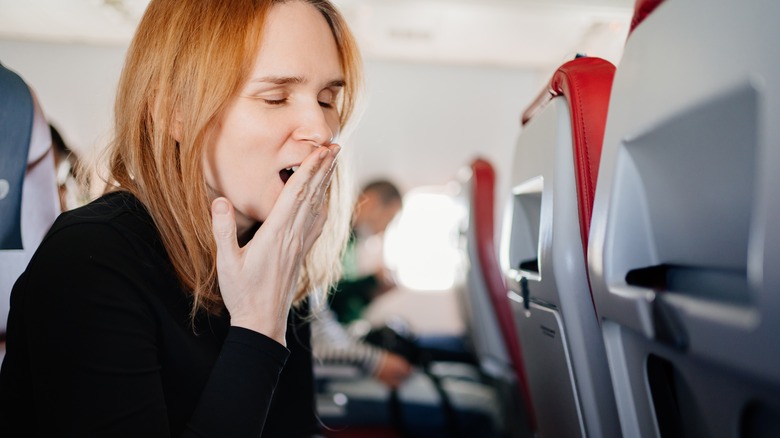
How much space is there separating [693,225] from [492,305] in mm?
1507

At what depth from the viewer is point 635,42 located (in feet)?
2.28

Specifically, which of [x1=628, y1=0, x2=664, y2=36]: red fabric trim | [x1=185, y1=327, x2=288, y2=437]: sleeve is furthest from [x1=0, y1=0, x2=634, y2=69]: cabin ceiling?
[x1=185, y1=327, x2=288, y2=437]: sleeve

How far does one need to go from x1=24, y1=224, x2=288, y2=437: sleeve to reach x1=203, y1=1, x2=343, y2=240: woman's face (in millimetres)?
205

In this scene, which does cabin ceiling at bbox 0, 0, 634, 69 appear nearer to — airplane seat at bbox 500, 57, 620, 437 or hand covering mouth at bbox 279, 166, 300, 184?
airplane seat at bbox 500, 57, 620, 437

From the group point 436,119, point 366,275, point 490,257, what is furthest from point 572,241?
point 436,119

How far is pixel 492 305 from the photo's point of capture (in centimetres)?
208

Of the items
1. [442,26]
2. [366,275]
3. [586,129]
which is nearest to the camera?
[586,129]

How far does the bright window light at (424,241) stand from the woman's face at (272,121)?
11.0 ft

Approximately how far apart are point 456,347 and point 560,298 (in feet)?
9.84

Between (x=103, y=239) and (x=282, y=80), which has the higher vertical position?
(x=282, y=80)

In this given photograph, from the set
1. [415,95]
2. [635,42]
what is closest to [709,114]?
[635,42]

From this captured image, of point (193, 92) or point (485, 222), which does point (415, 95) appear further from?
point (193, 92)

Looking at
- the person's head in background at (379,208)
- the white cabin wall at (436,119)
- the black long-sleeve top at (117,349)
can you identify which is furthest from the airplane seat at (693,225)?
the white cabin wall at (436,119)

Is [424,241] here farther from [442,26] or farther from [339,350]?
[339,350]
